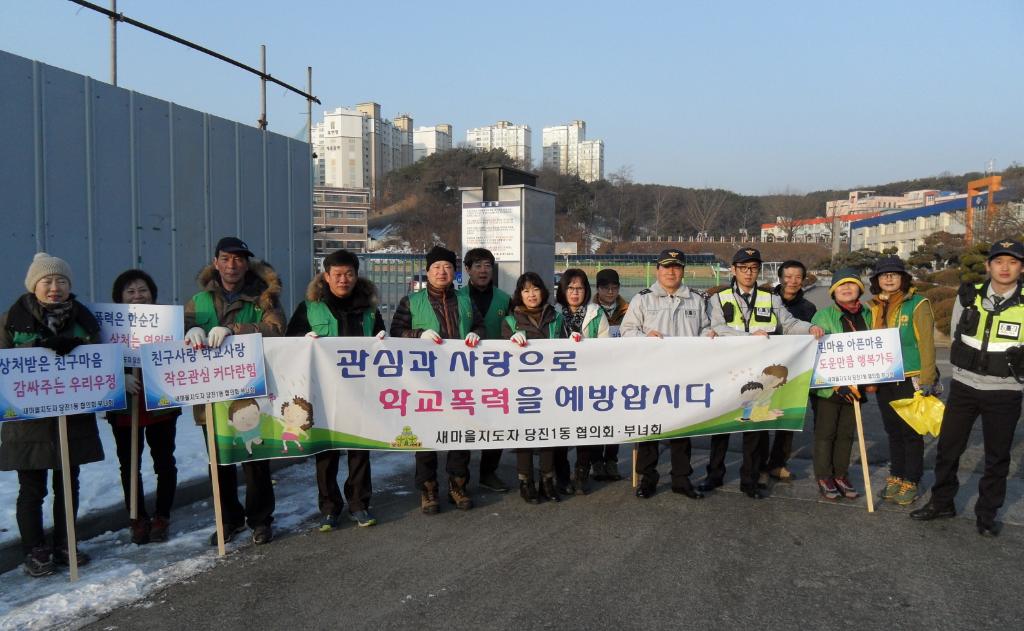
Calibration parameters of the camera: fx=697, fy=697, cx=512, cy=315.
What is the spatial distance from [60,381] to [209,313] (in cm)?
92

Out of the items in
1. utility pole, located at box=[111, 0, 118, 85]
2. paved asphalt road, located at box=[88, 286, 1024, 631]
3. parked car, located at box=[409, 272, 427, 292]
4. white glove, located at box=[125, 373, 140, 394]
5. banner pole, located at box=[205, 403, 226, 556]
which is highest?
utility pole, located at box=[111, 0, 118, 85]

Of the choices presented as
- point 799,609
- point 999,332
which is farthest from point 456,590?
point 999,332

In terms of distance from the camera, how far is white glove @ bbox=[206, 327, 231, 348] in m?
4.37

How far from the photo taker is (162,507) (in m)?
4.65

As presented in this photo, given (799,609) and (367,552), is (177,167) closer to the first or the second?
(367,552)

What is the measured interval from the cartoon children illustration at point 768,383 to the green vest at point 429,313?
230 centimetres

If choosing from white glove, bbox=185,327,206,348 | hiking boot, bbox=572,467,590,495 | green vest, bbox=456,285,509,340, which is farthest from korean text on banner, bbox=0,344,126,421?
hiking boot, bbox=572,467,590,495

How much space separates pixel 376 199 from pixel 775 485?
80433 millimetres

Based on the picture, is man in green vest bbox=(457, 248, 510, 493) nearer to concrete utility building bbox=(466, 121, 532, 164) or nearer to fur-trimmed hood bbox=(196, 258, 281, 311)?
fur-trimmed hood bbox=(196, 258, 281, 311)

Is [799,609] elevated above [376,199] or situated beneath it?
situated beneath

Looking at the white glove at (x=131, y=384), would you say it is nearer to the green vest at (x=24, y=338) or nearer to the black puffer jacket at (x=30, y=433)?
the black puffer jacket at (x=30, y=433)

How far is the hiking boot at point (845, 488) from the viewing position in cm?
541

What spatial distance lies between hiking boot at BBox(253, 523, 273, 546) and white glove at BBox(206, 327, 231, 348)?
1219 mm

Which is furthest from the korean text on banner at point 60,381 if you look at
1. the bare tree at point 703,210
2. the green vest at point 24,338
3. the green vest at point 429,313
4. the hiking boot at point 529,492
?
the bare tree at point 703,210
